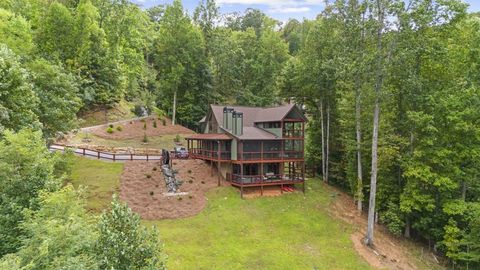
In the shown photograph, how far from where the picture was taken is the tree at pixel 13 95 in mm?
15606

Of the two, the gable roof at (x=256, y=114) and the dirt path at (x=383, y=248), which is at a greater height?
the gable roof at (x=256, y=114)

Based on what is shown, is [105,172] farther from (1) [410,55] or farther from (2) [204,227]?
(1) [410,55]

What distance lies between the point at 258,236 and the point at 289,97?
2111 cm

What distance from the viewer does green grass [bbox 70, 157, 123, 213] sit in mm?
23023

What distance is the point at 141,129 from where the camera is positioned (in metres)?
41.0

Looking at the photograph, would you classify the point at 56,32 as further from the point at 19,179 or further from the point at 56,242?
the point at 56,242

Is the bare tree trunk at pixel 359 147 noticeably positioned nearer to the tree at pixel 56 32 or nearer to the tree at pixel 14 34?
the tree at pixel 14 34

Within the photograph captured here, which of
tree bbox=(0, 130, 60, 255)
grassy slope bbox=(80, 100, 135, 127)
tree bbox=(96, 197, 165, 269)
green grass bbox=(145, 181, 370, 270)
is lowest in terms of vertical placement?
green grass bbox=(145, 181, 370, 270)

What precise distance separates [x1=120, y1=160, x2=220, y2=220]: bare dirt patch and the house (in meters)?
1.89

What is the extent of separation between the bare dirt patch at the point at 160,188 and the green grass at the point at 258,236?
0.93 meters

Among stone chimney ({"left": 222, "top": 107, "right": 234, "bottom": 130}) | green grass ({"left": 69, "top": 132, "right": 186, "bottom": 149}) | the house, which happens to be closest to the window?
the house

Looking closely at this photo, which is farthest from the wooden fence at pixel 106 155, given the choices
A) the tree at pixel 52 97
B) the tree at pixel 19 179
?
the tree at pixel 19 179

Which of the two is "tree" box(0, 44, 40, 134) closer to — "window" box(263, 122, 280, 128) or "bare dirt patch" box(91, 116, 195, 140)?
"window" box(263, 122, 280, 128)

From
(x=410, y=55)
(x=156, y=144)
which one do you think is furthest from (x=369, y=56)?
(x=156, y=144)
